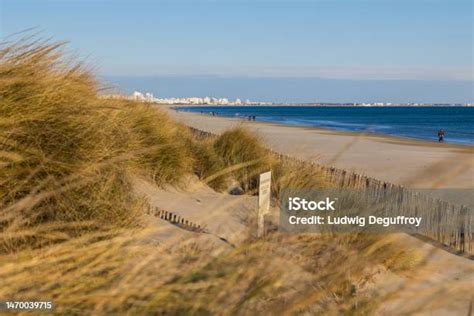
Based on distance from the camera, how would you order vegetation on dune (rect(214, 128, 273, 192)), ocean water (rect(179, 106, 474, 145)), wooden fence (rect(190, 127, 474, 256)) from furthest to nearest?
ocean water (rect(179, 106, 474, 145)) → vegetation on dune (rect(214, 128, 273, 192)) → wooden fence (rect(190, 127, 474, 256))

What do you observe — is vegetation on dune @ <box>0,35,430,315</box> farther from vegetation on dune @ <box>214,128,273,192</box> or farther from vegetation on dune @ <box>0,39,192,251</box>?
vegetation on dune @ <box>214,128,273,192</box>

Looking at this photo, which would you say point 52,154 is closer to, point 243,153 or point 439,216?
point 439,216

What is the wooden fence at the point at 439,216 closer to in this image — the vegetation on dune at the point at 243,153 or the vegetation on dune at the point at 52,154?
the vegetation on dune at the point at 243,153

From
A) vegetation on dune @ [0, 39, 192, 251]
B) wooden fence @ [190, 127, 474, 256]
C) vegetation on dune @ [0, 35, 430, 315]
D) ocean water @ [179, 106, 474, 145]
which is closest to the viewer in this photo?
vegetation on dune @ [0, 35, 430, 315]

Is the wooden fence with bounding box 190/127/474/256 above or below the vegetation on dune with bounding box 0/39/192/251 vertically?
below

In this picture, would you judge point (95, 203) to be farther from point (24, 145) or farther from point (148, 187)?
point (148, 187)

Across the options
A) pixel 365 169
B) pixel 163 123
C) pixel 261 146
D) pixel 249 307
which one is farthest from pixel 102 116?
pixel 365 169

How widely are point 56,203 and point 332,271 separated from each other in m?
2.01

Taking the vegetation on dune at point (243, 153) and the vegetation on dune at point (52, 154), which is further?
the vegetation on dune at point (243, 153)

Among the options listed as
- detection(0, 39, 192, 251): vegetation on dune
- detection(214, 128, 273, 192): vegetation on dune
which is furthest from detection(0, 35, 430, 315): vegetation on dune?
detection(214, 128, 273, 192): vegetation on dune

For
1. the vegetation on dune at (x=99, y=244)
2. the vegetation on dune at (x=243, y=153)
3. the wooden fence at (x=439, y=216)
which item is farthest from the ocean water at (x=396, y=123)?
the vegetation on dune at (x=243, y=153)

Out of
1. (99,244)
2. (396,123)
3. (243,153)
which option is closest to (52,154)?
(99,244)

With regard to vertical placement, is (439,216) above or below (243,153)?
below

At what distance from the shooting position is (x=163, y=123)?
7508mm
